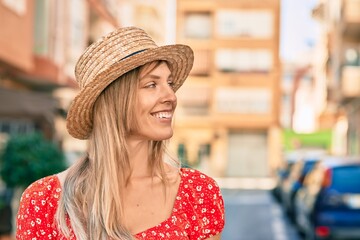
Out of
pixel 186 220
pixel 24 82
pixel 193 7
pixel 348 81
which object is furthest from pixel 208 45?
pixel 186 220

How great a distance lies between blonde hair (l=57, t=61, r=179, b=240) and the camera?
272 cm

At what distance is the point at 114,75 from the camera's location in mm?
2777

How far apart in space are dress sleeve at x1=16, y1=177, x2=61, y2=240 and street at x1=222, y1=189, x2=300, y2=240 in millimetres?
15689

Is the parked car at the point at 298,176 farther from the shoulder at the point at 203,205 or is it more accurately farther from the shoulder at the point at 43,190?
the shoulder at the point at 43,190

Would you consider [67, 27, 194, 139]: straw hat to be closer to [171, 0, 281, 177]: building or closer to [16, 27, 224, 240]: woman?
[16, 27, 224, 240]: woman

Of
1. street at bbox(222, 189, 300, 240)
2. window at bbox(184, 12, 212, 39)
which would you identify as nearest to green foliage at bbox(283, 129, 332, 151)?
window at bbox(184, 12, 212, 39)

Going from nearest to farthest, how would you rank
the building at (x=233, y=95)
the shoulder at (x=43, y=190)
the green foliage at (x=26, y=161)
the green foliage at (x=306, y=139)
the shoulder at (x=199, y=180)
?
the shoulder at (x=43, y=190)
the shoulder at (x=199, y=180)
the green foliage at (x=26, y=161)
the building at (x=233, y=95)
the green foliage at (x=306, y=139)

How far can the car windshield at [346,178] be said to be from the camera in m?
14.1

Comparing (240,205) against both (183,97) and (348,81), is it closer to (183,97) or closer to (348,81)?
(348,81)

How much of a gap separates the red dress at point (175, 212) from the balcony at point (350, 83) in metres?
31.8

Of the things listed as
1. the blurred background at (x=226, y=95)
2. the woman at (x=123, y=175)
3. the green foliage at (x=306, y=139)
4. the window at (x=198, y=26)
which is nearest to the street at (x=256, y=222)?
the blurred background at (x=226, y=95)

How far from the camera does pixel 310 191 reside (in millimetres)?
15523

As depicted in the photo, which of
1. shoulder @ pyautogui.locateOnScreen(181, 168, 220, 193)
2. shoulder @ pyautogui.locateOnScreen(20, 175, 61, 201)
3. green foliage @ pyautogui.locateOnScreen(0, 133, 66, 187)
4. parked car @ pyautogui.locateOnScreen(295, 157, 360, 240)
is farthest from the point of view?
green foliage @ pyautogui.locateOnScreen(0, 133, 66, 187)

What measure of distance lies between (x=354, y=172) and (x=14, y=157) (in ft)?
18.5
